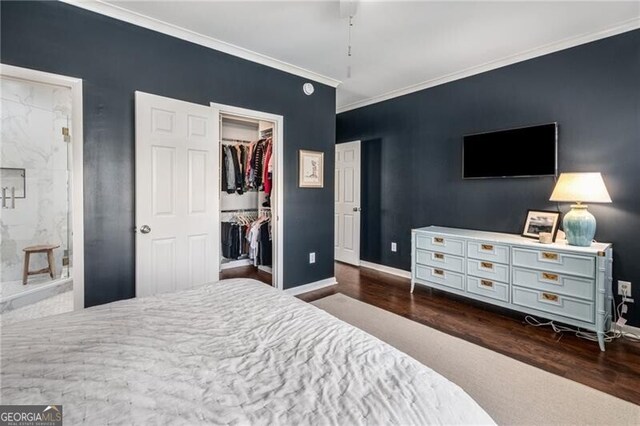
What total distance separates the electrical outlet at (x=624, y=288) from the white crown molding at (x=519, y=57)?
7.14 feet

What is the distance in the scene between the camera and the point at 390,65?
340 cm

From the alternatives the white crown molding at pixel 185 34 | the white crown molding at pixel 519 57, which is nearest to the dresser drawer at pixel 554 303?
the white crown molding at pixel 519 57

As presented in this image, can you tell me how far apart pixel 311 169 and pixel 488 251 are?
2161 mm

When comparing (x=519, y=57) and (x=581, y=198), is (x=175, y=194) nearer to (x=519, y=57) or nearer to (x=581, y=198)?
(x=581, y=198)

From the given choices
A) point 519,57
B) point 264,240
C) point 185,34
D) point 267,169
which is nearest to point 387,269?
point 264,240

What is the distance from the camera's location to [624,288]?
8.55 ft

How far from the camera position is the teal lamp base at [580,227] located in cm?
250

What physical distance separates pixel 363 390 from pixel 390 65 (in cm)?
343

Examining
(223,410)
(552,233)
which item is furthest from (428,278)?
(223,410)

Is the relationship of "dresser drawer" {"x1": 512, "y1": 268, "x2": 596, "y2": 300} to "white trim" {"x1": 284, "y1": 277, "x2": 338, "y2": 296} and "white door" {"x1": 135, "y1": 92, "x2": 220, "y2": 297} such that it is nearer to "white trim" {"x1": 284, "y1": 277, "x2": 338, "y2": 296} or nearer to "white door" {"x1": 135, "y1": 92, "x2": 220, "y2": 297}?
"white trim" {"x1": 284, "y1": 277, "x2": 338, "y2": 296}

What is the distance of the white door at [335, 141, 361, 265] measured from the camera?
492cm

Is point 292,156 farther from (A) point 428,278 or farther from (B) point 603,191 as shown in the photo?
(B) point 603,191

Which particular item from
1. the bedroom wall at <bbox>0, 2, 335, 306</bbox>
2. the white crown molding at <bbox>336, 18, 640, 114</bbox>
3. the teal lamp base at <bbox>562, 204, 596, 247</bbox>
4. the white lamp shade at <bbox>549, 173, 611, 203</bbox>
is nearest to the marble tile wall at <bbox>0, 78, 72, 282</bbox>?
the bedroom wall at <bbox>0, 2, 335, 306</bbox>

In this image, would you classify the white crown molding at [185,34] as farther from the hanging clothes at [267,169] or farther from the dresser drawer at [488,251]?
the dresser drawer at [488,251]
